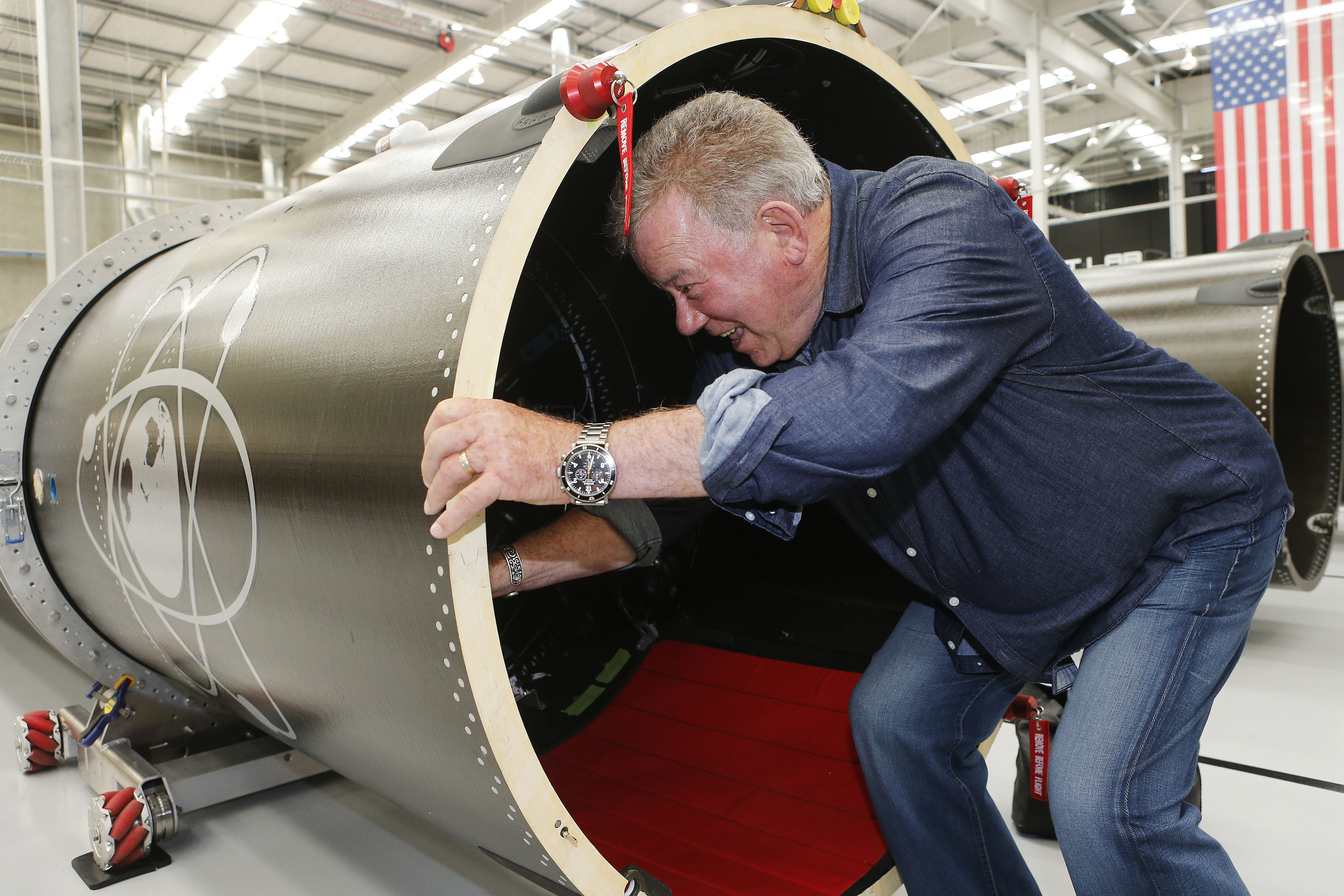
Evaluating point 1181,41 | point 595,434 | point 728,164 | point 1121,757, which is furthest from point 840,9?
point 1181,41

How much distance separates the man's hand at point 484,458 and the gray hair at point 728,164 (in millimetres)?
424

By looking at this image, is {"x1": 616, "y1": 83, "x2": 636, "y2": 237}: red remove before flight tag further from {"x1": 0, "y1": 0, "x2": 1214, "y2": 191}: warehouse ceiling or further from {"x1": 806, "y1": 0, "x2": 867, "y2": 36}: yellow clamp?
{"x1": 0, "y1": 0, "x2": 1214, "y2": 191}: warehouse ceiling

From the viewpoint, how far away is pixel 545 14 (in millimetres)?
8797

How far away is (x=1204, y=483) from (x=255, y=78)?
36.8 ft

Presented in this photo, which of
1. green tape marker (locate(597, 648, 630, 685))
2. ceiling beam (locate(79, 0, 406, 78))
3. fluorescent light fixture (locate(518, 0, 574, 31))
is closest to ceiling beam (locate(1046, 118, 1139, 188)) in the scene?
fluorescent light fixture (locate(518, 0, 574, 31))

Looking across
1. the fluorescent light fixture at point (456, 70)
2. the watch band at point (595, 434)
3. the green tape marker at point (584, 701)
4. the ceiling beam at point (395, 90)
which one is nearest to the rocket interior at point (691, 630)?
the green tape marker at point (584, 701)

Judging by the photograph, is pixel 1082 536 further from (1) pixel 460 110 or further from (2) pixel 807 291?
(1) pixel 460 110

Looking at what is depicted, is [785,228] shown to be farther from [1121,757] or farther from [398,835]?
[398,835]

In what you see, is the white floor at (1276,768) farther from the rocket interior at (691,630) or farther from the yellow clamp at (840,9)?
the yellow clamp at (840,9)

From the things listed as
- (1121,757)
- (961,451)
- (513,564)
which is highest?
(961,451)

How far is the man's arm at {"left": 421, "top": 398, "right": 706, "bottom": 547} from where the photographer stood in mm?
986

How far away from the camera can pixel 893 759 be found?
154cm

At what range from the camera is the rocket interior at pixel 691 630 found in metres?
1.77

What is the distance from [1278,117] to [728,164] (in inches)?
294
